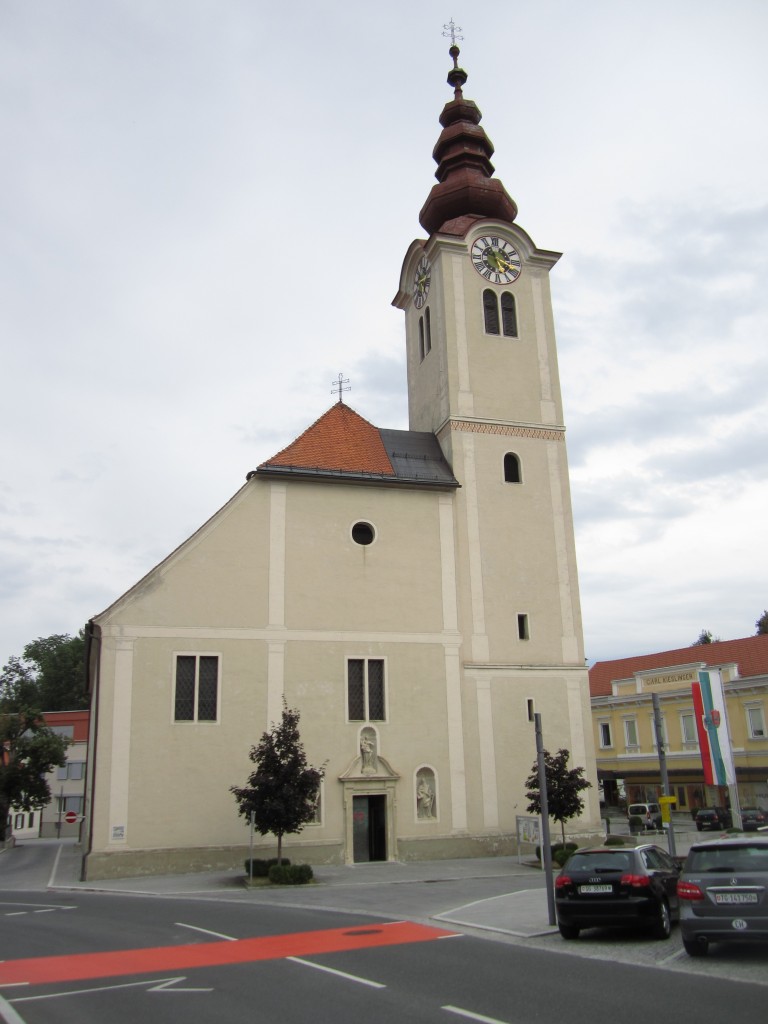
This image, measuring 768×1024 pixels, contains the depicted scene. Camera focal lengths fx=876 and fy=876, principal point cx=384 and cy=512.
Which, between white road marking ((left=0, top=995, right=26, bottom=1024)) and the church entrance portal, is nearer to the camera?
white road marking ((left=0, top=995, right=26, bottom=1024))

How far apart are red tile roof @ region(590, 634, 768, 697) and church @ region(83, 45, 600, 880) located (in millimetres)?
20004

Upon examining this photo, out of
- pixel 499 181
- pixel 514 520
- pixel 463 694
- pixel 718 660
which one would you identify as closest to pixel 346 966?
pixel 463 694

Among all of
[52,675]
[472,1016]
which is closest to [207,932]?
[472,1016]

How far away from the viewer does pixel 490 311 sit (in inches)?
1328

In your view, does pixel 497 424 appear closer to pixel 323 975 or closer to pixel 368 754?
pixel 368 754

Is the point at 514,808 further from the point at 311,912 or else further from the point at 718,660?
the point at 718,660

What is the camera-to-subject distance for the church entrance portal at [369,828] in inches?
1026

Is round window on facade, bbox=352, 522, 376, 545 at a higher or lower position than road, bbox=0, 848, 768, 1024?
higher

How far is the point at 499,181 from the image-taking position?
36125 millimetres

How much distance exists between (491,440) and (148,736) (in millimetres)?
15403

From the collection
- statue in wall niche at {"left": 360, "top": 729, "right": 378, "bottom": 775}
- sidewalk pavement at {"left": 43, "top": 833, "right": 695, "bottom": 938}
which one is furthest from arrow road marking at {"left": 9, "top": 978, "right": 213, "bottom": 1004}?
statue in wall niche at {"left": 360, "top": 729, "right": 378, "bottom": 775}

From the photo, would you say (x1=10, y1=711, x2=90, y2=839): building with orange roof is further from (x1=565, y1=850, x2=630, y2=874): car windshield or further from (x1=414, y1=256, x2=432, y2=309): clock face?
(x1=565, y1=850, x2=630, y2=874): car windshield

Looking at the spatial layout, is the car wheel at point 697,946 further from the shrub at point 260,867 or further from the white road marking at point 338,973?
the shrub at point 260,867

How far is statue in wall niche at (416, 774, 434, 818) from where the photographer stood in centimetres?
2669
